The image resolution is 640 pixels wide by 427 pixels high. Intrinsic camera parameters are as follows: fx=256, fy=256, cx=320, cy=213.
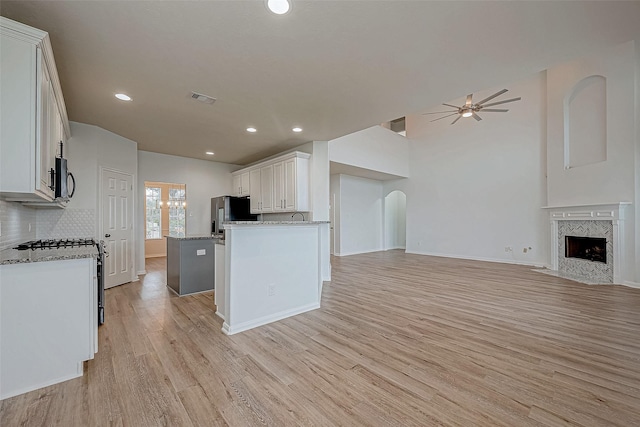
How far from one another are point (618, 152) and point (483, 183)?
2.74m

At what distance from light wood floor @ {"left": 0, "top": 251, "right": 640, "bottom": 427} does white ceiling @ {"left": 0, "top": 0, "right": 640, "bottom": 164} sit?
2.63 metres

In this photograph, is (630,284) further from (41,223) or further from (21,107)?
(41,223)

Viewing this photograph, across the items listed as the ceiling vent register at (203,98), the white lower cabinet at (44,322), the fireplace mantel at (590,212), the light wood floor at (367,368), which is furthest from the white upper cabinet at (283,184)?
the fireplace mantel at (590,212)

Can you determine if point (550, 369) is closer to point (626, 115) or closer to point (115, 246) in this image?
point (626, 115)

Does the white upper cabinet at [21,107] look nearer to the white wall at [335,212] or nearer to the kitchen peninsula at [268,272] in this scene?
the kitchen peninsula at [268,272]

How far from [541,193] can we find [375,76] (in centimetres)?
593

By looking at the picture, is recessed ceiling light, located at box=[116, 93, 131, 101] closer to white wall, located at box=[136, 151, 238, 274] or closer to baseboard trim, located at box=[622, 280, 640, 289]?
white wall, located at box=[136, 151, 238, 274]

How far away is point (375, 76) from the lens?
2650 millimetres

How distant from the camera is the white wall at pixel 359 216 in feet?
26.8

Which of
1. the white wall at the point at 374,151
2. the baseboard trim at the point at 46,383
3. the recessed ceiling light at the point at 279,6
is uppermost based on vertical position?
the white wall at the point at 374,151

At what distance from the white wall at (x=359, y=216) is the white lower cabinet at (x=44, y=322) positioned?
657cm

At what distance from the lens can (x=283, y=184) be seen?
5125 millimetres

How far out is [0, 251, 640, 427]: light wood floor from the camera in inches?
61.2

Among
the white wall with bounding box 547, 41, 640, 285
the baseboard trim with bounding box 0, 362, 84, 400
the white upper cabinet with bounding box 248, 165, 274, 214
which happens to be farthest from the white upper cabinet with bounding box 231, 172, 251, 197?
the white wall with bounding box 547, 41, 640, 285
